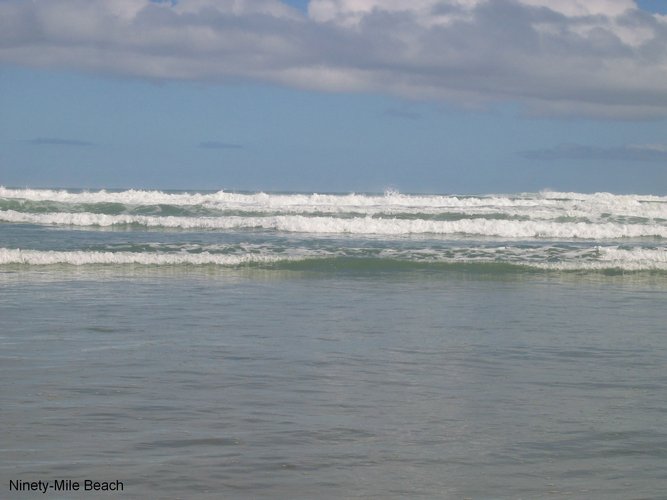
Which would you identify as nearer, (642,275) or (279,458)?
(279,458)

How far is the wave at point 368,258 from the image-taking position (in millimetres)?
15812

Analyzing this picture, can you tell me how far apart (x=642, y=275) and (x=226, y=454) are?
1287cm

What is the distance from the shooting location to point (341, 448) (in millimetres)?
5254

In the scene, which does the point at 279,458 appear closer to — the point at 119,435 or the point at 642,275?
the point at 119,435

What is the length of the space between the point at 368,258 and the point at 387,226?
809 cm

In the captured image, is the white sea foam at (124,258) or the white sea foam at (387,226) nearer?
the white sea foam at (124,258)

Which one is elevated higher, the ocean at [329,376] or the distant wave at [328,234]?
the distant wave at [328,234]

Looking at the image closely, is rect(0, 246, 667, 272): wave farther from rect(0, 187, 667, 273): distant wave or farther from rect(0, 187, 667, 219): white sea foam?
rect(0, 187, 667, 219): white sea foam

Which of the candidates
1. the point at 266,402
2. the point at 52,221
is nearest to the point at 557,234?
the point at 52,221

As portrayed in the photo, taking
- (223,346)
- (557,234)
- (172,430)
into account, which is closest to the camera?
(172,430)

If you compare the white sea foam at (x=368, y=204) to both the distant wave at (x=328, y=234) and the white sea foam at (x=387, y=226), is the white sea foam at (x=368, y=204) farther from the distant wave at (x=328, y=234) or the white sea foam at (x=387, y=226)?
the white sea foam at (x=387, y=226)

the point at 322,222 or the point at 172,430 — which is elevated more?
the point at 322,222

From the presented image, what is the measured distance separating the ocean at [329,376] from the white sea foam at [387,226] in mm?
7403

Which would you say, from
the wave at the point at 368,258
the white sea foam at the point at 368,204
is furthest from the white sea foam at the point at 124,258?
the white sea foam at the point at 368,204
